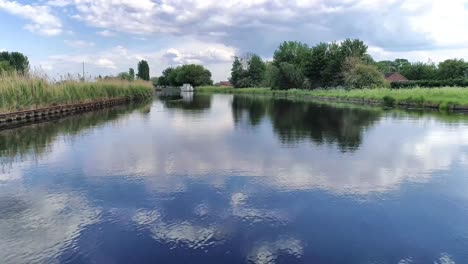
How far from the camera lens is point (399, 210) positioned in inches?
294

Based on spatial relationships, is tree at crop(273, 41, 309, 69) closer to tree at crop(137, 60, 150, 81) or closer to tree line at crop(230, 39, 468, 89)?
tree line at crop(230, 39, 468, 89)

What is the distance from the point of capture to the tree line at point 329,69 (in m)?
59.3

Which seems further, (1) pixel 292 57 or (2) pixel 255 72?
(2) pixel 255 72

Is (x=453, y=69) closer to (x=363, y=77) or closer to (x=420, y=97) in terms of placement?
(x=363, y=77)

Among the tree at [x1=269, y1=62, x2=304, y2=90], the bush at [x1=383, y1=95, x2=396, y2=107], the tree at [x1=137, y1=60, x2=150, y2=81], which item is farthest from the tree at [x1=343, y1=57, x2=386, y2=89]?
the tree at [x1=137, y1=60, x2=150, y2=81]

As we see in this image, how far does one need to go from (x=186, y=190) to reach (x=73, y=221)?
2560mm

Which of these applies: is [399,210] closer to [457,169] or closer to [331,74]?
[457,169]

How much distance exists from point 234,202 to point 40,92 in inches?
926

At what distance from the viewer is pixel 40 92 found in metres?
26.8

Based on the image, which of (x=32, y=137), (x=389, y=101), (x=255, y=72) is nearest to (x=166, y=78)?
(x=255, y=72)

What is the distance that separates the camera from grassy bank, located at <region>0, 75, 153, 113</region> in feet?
74.8

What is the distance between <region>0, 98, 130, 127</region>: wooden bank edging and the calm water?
25.0 feet

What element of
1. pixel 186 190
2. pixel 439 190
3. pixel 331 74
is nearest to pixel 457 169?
pixel 439 190

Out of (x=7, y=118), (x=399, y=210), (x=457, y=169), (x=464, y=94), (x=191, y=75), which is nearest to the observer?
(x=399, y=210)
